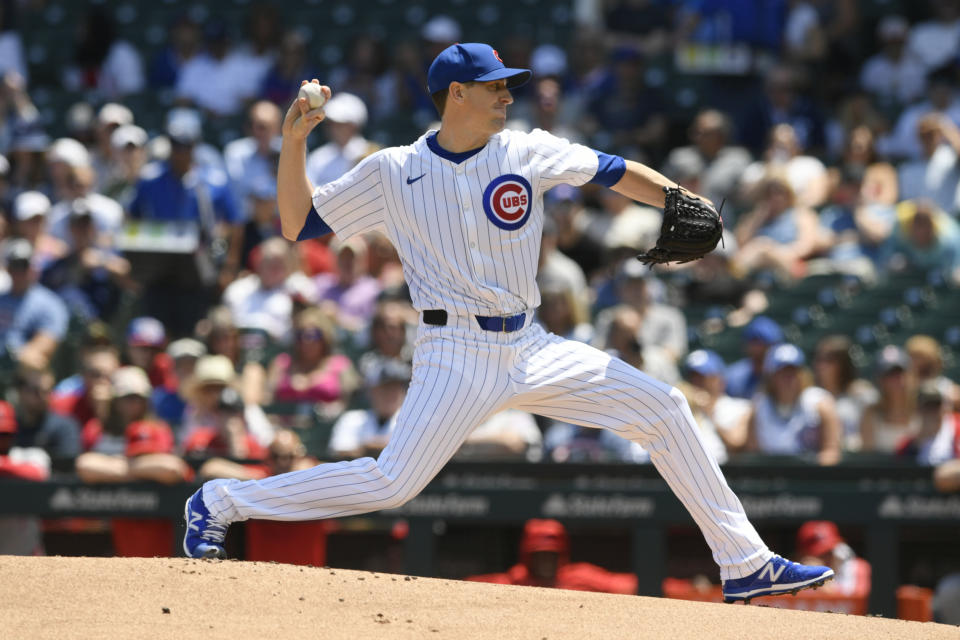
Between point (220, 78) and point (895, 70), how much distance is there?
522cm

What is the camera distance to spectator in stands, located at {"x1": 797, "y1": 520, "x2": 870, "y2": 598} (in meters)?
6.91

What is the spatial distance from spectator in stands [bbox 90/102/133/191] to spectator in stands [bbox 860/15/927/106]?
Result: 558cm

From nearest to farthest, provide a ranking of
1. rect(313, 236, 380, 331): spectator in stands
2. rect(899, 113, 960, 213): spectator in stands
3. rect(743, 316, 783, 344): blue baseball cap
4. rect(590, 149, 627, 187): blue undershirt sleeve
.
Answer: rect(590, 149, 627, 187): blue undershirt sleeve < rect(743, 316, 783, 344): blue baseball cap < rect(313, 236, 380, 331): spectator in stands < rect(899, 113, 960, 213): spectator in stands

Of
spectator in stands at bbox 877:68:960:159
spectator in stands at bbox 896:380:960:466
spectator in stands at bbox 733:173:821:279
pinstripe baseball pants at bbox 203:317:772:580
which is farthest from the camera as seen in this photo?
spectator in stands at bbox 877:68:960:159

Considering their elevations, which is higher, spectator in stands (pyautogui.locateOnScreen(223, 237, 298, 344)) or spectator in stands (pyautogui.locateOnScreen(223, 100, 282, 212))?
spectator in stands (pyautogui.locateOnScreen(223, 100, 282, 212))

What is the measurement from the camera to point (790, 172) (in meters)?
9.95

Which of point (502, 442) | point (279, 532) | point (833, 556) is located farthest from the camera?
point (502, 442)

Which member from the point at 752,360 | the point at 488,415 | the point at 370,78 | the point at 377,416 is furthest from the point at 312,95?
the point at 370,78

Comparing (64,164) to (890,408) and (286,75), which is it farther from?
(890,408)

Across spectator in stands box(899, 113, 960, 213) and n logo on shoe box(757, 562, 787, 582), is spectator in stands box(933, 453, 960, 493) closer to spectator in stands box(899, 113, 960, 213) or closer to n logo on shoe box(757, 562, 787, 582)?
n logo on shoe box(757, 562, 787, 582)

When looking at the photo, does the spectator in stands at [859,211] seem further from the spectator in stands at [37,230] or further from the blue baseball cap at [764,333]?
the spectator in stands at [37,230]

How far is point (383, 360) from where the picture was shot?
8.00 metres

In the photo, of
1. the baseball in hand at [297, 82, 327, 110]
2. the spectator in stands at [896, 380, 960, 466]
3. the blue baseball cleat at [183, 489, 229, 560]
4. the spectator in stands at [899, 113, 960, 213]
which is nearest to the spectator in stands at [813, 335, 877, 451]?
the spectator in stands at [896, 380, 960, 466]

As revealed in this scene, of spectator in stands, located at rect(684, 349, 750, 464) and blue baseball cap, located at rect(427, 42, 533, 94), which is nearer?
blue baseball cap, located at rect(427, 42, 533, 94)
